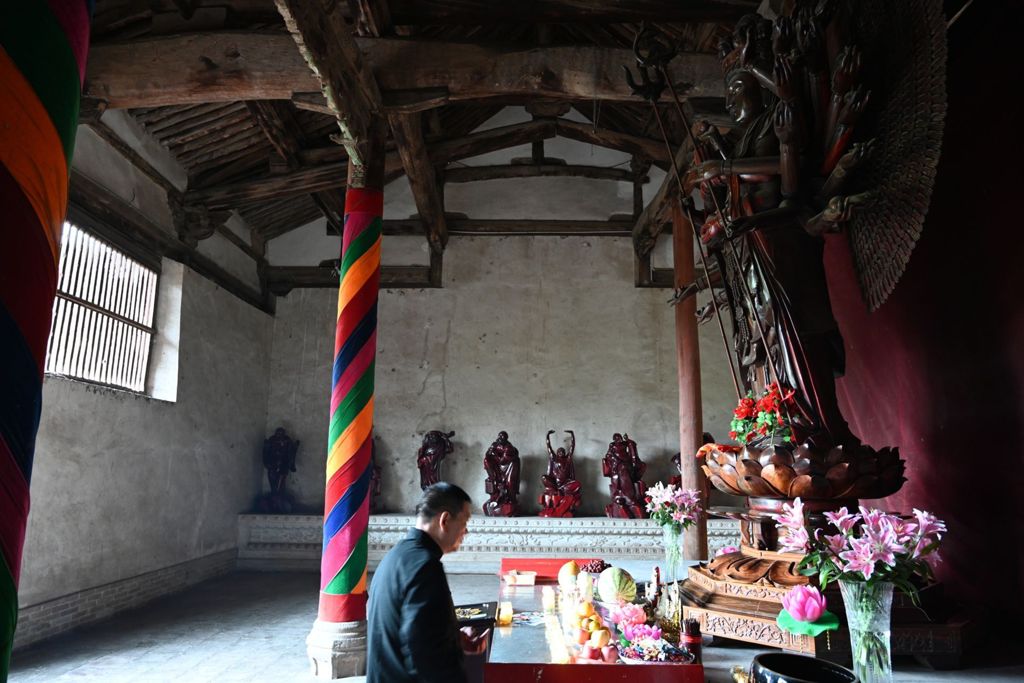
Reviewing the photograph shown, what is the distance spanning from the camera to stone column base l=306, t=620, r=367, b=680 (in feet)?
12.1

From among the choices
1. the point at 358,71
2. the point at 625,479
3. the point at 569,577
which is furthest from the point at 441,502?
the point at 625,479

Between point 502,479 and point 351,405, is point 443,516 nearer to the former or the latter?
point 351,405

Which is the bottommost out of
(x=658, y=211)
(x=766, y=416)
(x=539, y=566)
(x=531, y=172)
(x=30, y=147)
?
(x=539, y=566)

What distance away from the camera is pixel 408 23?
193 inches

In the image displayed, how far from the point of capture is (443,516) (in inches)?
74.0

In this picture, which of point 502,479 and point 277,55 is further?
point 502,479

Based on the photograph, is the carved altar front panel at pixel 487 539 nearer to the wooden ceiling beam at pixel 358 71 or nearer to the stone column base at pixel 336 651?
the stone column base at pixel 336 651

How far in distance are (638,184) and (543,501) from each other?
176 inches

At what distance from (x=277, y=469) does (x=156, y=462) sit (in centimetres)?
221

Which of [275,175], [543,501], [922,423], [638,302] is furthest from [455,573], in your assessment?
[922,423]

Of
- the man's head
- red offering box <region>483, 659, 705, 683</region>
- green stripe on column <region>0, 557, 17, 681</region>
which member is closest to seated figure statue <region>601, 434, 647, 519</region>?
red offering box <region>483, 659, 705, 683</region>

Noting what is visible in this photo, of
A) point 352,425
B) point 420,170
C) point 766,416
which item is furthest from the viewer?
point 420,170

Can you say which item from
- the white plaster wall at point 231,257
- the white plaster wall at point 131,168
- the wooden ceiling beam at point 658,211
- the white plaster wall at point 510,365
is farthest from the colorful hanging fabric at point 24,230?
the white plaster wall at point 510,365

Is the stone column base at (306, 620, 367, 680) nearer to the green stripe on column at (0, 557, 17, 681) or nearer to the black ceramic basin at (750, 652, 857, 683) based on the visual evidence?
the black ceramic basin at (750, 652, 857, 683)
